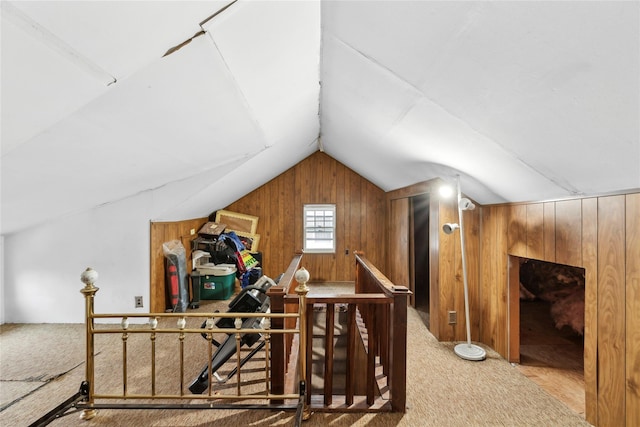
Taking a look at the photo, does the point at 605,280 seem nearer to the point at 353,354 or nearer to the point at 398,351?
the point at 398,351

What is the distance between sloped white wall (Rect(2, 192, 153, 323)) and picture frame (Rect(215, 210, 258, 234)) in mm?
1991

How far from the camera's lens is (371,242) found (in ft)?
18.9

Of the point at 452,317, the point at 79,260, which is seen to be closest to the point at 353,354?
the point at 452,317

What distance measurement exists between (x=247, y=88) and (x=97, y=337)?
3194mm

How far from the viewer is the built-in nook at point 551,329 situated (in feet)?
8.00

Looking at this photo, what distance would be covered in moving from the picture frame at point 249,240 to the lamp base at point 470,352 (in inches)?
152

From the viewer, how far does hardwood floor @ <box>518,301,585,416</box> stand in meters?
2.30

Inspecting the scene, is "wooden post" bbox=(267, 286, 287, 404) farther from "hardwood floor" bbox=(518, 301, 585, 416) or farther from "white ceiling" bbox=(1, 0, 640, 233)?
"hardwood floor" bbox=(518, 301, 585, 416)

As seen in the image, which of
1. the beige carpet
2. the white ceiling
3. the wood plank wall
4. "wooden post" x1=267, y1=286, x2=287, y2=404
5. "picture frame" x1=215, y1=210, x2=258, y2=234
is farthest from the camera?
"picture frame" x1=215, y1=210, x2=258, y2=234

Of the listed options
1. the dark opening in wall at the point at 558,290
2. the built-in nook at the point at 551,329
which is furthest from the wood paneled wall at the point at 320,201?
the built-in nook at the point at 551,329

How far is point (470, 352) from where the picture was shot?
9.45 feet

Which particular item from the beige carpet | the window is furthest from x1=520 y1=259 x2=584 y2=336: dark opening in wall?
the window

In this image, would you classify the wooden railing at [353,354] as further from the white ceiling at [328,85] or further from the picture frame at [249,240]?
the picture frame at [249,240]

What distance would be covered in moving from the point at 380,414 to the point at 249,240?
4227 millimetres
